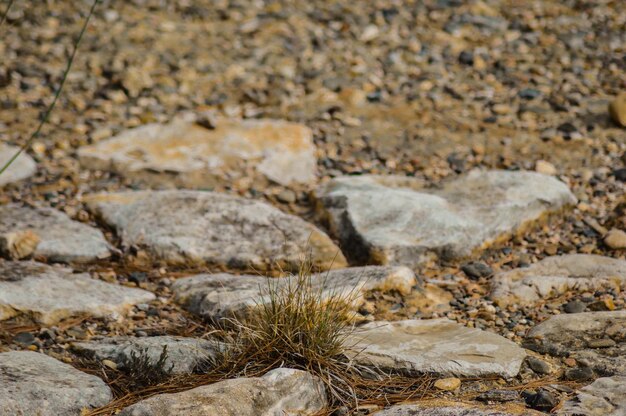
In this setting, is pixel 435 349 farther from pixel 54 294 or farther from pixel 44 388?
pixel 54 294

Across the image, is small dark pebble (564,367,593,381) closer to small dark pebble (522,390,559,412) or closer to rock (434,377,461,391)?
small dark pebble (522,390,559,412)

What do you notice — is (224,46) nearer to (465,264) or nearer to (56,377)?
(465,264)

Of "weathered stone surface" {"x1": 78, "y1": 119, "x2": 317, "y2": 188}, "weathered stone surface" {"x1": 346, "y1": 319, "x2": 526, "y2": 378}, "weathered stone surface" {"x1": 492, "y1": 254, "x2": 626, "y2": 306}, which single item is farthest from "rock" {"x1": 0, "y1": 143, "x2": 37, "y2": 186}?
"weathered stone surface" {"x1": 492, "y1": 254, "x2": 626, "y2": 306}

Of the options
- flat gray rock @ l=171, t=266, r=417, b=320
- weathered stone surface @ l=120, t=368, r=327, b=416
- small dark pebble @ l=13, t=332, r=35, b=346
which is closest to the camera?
weathered stone surface @ l=120, t=368, r=327, b=416

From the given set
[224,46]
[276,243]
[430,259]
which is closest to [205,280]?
[276,243]

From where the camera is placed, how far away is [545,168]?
15.1 ft

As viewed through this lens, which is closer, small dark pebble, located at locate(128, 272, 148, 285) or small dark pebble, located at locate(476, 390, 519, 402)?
small dark pebble, located at locate(476, 390, 519, 402)

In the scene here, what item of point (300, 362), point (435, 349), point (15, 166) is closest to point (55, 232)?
point (15, 166)

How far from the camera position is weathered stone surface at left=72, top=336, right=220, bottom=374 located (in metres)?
2.90

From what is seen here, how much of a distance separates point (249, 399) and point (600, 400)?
1101mm

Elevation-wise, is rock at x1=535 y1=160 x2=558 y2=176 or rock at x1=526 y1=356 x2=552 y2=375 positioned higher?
rock at x1=535 y1=160 x2=558 y2=176

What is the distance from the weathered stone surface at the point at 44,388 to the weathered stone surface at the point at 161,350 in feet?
0.45

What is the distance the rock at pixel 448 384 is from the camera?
2.80 metres

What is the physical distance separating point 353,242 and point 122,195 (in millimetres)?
1251
